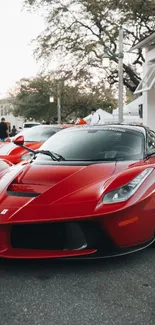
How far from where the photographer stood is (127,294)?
8.71 feet

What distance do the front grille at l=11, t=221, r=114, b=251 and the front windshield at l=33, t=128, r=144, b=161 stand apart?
1.07 metres

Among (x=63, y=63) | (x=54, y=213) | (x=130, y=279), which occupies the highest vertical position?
(x=63, y=63)

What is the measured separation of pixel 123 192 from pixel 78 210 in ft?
1.45

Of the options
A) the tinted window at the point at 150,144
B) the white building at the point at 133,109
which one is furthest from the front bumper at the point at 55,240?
the white building at the point at 133,109

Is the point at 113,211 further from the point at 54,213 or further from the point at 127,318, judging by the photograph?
the point at 127,318

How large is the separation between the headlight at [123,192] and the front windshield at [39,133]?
19.6 feet

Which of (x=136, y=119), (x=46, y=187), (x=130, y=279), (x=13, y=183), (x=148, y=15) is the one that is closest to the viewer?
(x=130, y=279)

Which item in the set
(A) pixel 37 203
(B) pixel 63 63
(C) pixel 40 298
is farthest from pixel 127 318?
(B) pixel 63 63

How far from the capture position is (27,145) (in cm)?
854

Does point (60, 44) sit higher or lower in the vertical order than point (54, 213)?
higher

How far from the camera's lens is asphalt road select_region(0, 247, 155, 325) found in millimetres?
2320

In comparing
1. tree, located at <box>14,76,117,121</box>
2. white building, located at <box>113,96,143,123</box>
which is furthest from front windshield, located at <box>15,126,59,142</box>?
tree, located at <box>14,76,117,121</box>

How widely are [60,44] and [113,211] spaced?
21506 mm

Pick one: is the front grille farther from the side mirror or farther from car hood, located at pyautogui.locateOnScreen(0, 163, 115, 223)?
the side mirror
